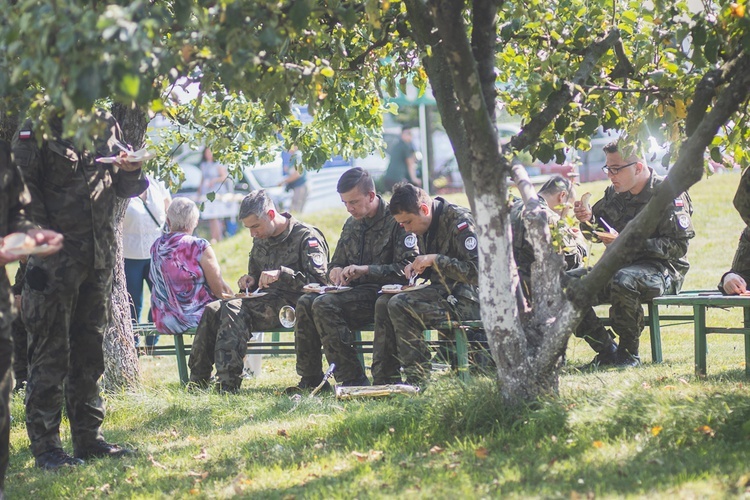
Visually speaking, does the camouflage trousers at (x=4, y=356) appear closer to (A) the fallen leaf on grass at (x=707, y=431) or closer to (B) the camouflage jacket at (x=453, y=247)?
(B) the camouflage jacket at (x=453, y=247)

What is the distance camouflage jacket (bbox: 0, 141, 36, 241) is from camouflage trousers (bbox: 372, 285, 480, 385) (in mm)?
2750

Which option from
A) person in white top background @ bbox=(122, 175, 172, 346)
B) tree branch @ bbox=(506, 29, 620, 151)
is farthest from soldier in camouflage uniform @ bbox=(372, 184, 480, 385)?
person in white top background @ bbox=(122, 175, 172, 346)

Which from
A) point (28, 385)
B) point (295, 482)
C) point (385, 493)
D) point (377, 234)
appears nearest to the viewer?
point (385, 493)

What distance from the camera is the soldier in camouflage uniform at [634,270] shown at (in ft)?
23.3

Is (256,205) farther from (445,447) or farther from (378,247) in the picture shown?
(445,447)

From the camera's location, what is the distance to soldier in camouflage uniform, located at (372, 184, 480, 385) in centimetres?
666

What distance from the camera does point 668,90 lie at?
5621 mm

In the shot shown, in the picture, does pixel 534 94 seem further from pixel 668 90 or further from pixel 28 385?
pixel 28 385

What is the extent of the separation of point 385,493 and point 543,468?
2.41ft

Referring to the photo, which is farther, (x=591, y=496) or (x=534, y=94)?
(x=534, y=94)

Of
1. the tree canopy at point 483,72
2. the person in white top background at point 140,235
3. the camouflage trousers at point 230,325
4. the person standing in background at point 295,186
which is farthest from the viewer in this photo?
the person standing in background at point 295,186

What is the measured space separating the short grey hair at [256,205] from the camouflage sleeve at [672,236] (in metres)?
2.96

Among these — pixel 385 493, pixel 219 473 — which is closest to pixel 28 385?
pixel 219 473

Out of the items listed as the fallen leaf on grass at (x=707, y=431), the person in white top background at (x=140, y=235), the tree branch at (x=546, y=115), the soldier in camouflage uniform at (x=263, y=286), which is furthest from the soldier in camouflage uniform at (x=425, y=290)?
the person in white top background at (x=140, y=235)
